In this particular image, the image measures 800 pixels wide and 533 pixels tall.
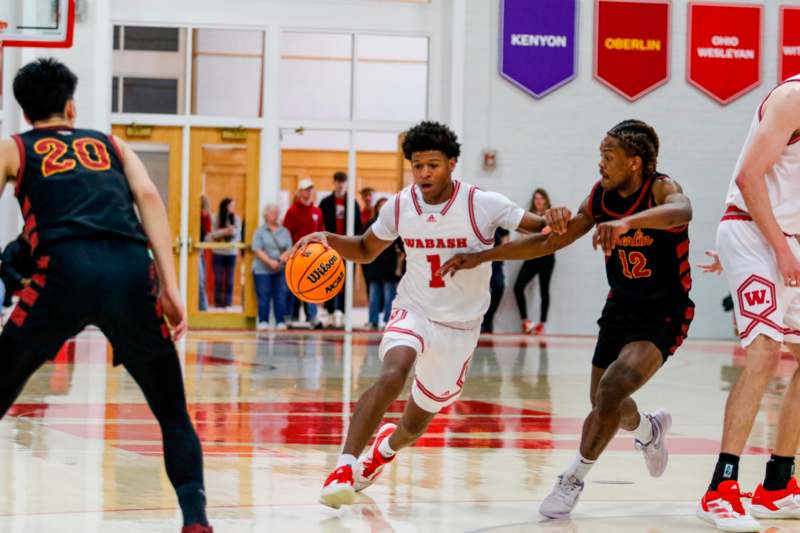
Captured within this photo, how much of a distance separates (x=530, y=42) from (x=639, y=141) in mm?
13964

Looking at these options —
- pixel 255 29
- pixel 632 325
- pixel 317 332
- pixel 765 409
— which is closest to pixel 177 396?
pixel 632 325

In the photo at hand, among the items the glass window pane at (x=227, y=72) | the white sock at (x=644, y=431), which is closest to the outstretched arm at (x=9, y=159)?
the white sock at (x=644, y=431)

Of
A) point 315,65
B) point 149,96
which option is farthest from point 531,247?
point 149,96

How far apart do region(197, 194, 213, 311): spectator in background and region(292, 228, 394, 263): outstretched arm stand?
13006 mm

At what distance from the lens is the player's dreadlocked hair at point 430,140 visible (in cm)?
588

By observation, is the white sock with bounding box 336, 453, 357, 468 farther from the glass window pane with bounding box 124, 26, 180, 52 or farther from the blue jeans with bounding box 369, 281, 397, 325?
the glass window pane with bounding box 124, 26, 180, 52

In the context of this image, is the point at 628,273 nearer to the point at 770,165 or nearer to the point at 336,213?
the point at 770,165

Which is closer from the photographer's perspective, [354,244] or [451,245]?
[451,245]

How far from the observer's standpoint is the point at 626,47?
19359 millimetres

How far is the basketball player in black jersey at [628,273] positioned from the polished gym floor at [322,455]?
0.43 m

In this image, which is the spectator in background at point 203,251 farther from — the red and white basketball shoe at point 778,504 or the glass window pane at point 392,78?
the red and white basketball shoe at point 778,504

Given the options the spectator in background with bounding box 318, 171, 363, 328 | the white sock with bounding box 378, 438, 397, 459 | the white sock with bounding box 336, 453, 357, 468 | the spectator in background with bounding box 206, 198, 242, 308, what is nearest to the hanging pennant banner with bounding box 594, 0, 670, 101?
the spectator in background with bounding box 318, 171, 363, 328

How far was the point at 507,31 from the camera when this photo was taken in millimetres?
19125

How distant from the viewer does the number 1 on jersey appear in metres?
5.90
